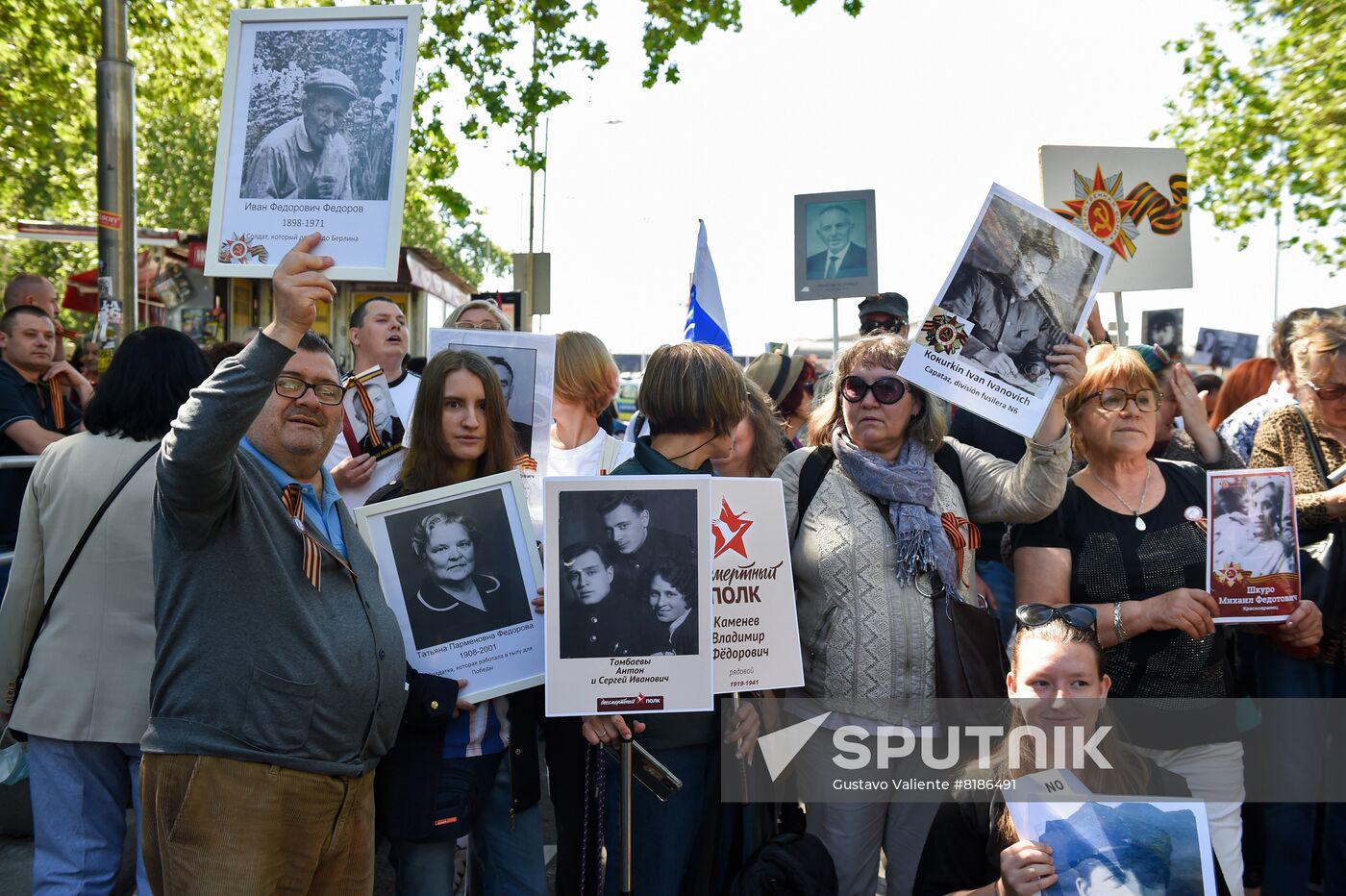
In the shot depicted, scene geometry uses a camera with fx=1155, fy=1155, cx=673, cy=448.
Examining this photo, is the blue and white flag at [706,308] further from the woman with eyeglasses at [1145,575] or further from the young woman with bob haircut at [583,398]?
the woman with eyeglasses at [1145,575]

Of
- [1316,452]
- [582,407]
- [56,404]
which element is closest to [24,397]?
[56,404]

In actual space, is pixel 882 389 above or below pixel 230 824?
above

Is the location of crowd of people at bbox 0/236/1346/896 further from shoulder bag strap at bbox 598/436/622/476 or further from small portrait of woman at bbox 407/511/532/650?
shoulder bag strap at bbox 598/436/622/476

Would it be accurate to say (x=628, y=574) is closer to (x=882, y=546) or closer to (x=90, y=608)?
(x=882, y=546)

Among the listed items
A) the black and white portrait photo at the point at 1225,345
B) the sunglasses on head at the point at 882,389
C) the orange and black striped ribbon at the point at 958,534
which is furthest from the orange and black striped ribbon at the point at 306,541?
the black and white portrait photo at the point at 1225,345

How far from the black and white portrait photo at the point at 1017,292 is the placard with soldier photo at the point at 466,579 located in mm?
1388

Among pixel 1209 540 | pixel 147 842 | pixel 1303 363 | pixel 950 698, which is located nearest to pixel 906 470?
pixel 950 698

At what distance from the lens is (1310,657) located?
13.9ft

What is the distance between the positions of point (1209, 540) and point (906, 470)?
3.28 ft

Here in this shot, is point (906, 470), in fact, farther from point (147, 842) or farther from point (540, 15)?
point (540, 15)

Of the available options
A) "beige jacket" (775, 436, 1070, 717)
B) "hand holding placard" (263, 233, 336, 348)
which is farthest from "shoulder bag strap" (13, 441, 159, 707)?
"beige jacket" (775, 436, 1070, 717)

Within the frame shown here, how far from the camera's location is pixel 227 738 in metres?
2.61

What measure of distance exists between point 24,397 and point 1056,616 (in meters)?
5.16

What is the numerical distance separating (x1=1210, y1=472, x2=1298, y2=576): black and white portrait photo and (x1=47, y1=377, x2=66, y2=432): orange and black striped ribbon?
547 centimetres
